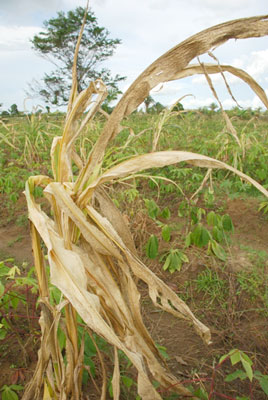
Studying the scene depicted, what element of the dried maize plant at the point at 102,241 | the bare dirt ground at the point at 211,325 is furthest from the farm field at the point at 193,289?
the dried maize plant at the point at 102,241

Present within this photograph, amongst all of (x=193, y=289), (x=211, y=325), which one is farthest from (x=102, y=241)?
(x=193, y=289)

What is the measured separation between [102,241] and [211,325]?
88 centimetres

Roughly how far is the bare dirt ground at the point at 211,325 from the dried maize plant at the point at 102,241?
0.96 ft

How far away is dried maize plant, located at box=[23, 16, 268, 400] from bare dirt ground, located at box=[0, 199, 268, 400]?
0.96 feet

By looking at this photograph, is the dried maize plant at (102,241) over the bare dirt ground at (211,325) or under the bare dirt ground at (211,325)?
over

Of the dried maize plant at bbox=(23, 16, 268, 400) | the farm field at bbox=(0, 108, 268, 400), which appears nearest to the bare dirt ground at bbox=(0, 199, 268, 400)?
the farm field at bbox=(0, 108, 268, 400)

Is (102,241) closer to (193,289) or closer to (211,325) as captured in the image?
(211,325)

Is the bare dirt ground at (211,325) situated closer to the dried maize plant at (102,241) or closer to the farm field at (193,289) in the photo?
the farm field at (193,289)

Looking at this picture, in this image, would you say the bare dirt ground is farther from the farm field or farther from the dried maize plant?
the dried maize plant

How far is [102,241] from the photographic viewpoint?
1.97 ft

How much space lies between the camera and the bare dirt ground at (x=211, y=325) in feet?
3.34

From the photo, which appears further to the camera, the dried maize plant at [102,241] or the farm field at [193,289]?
the farm field at [193,289]

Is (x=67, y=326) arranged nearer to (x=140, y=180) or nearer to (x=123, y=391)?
(x=123, y=391)

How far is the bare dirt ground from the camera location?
1017mm
